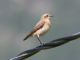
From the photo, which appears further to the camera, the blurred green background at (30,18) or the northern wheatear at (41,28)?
the blurred green background at (30,18)

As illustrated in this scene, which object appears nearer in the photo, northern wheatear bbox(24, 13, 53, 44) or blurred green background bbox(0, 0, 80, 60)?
northern wheatear bbox(24, 13, 53, 44)

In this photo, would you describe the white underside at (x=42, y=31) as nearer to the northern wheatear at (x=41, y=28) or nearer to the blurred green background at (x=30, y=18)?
the northern wheatear at (x=41, y=28)

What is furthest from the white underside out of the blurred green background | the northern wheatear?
the blurred green background

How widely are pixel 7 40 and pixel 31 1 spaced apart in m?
9.54

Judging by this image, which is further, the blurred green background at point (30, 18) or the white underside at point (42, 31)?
the blurred green background at point (30, 18)

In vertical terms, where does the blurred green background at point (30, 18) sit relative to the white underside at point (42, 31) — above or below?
above

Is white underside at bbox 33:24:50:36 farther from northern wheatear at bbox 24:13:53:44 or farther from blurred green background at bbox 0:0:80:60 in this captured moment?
blurred green background at bbox 0:0:80:60

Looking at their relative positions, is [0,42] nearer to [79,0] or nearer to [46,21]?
[79,0]

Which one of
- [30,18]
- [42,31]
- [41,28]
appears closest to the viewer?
[42,31]

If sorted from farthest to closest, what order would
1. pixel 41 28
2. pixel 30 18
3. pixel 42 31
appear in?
pixel 30 18 < pixel 41 28 < pixel 42 31

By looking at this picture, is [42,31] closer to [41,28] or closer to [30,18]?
[41,28]

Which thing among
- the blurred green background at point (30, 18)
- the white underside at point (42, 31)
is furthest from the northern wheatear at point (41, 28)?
the blurred green background at point (30, 18)

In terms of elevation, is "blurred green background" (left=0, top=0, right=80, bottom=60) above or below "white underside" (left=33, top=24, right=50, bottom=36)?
above

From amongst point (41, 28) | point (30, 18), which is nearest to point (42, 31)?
point (41, 28)
